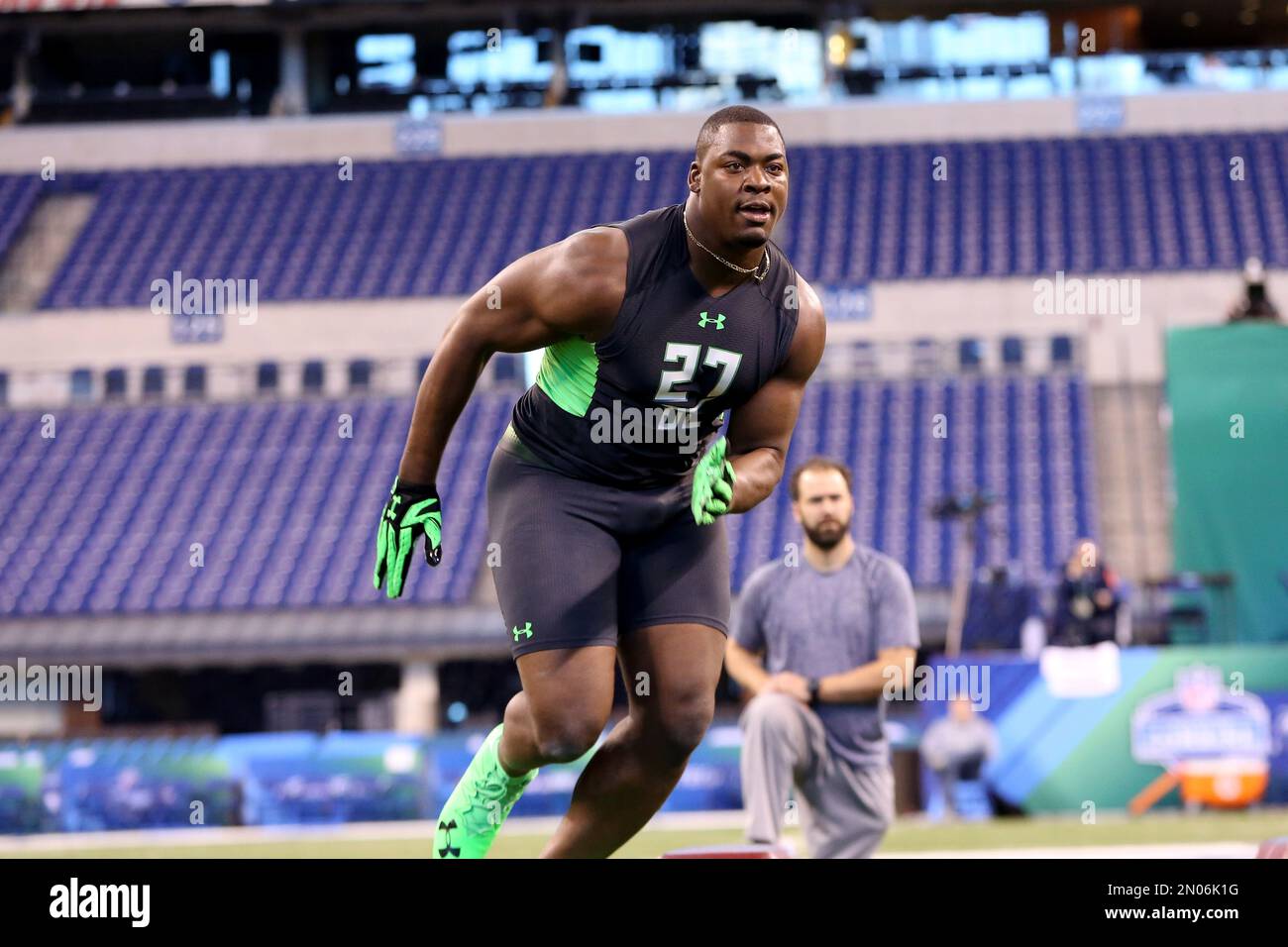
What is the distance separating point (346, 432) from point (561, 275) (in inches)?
739

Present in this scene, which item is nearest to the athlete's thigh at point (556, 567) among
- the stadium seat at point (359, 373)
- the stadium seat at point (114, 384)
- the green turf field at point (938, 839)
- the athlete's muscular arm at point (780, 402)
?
the athlete's muscular arm at point (780, 402)

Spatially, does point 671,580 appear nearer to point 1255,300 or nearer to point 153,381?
point 1255,300

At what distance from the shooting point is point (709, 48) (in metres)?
27.3

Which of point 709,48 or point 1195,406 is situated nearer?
point 1195,406

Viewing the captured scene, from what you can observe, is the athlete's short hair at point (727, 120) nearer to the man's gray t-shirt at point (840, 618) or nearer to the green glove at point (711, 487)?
the green glove at point (711, 487)

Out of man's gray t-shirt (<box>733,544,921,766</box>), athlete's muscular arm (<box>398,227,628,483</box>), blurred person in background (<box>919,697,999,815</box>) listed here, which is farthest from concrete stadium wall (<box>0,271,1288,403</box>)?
athlete's muscular arm (<box>398,227,628,483</box>)

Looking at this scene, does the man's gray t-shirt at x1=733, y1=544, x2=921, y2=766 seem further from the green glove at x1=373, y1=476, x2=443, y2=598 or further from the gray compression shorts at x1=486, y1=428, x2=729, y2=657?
the green glove at x1=373, y1=476, x2=443, y2=598

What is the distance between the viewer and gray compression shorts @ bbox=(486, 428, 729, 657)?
201 inches

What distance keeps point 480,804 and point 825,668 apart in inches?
103

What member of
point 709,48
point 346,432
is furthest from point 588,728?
point 709,48

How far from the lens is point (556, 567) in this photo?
5125 millimetres

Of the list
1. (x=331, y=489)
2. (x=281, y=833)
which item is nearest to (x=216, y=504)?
(x=331, y=489)
